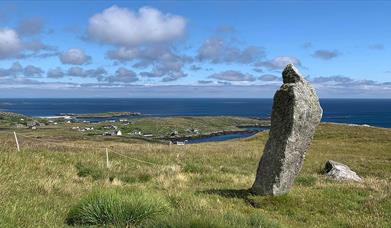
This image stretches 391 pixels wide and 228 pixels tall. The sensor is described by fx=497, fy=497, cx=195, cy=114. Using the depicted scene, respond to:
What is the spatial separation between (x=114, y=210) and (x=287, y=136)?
6.10 m

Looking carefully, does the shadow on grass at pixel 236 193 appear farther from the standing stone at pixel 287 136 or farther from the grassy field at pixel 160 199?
the standing stone at pixel 287 136

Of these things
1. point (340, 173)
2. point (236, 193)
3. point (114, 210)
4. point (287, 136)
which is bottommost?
point (340, 173)

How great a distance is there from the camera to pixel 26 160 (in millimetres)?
16281

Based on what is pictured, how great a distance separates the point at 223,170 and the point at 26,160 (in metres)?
9.19

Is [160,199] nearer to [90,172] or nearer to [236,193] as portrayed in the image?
[236,193]

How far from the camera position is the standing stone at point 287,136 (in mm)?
13719

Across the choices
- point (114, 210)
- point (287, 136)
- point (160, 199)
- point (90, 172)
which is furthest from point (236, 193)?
point (114, 210)

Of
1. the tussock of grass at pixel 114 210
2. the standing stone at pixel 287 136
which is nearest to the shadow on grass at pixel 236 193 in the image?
the standing stone at pixel 287 136

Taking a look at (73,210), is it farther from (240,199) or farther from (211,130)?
(211,130)

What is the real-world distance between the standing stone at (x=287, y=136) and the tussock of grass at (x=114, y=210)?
4817 millimetres

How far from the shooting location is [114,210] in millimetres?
9297

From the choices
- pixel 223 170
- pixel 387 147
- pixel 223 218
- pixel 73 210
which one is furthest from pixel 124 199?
pixel 387 147

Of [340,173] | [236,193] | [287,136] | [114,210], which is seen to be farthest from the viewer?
[340,173]

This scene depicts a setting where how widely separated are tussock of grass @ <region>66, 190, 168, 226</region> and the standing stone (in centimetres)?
482
